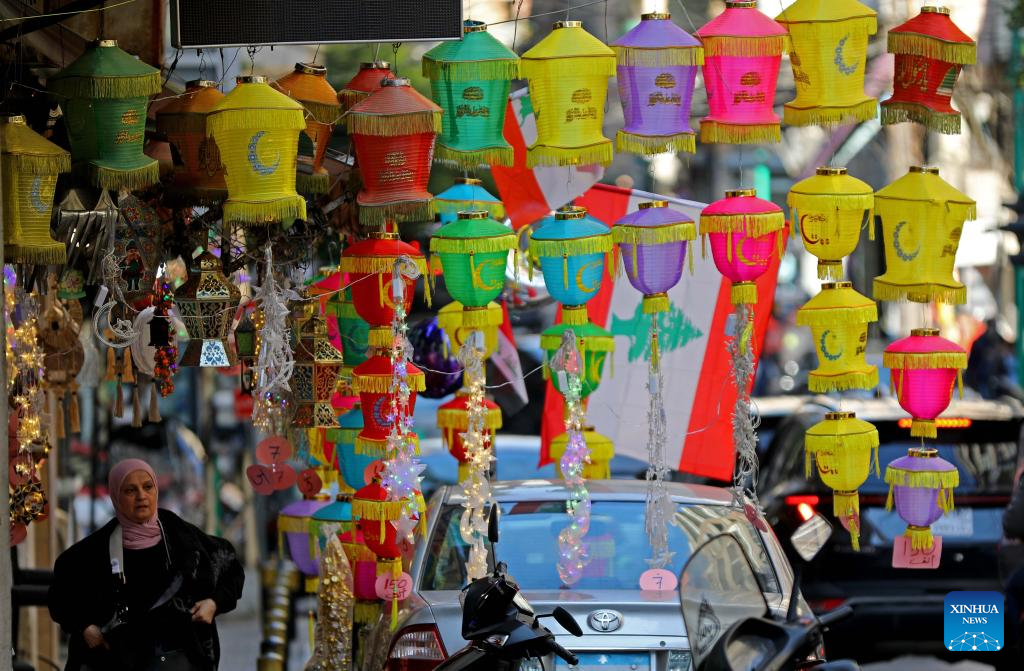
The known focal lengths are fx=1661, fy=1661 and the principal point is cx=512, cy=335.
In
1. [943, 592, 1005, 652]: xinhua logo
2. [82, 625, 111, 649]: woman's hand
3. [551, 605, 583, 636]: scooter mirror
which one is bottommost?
[943, 592, 1005, 652]: xinhua logo

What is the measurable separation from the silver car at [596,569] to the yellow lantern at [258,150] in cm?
153

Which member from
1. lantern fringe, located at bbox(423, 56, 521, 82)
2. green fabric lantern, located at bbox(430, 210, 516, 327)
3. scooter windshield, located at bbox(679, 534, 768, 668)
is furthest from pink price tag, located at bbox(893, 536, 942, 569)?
lantern fringe, located at bbox(423, 56, 521, 82)

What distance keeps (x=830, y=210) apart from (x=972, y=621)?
3574mm

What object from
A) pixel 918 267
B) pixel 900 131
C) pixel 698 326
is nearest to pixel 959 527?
pixel 698 326

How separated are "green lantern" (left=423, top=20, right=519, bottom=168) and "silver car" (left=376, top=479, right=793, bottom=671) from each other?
154 centimetres

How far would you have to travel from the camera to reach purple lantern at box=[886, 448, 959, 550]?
6586 millimetres

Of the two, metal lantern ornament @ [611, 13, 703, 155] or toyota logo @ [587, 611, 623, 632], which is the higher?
metal lantern ornament @ [611, 13, 703, 155]

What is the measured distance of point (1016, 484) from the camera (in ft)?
26.5

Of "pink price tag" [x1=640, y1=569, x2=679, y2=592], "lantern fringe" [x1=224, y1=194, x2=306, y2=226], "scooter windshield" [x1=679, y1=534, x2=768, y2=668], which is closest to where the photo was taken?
"scooter windshield" [x1=679, y1=534, x2=768, y2=668]

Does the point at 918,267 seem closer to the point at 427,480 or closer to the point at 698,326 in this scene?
the point at 698,326

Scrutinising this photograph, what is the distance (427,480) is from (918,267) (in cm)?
613

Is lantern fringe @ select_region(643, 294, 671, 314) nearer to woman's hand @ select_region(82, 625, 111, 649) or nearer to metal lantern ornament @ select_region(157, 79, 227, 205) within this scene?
metal lantern ornament @ select_region(157, 79, 227, 205)

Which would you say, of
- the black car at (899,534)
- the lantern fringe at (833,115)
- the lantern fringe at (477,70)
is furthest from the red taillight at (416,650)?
the black car at (899,534)

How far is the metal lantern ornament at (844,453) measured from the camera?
6.45 metres
